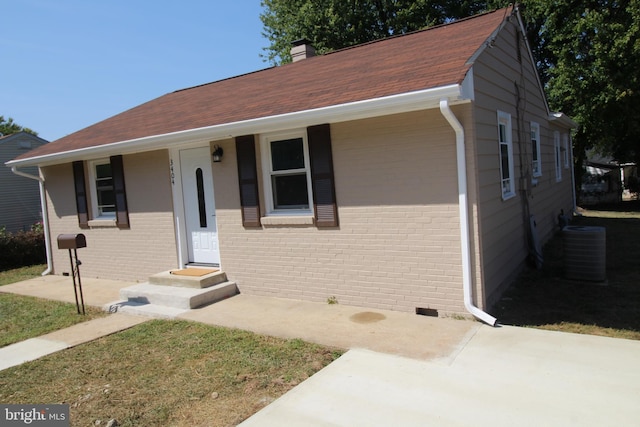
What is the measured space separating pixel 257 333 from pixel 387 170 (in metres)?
2.66

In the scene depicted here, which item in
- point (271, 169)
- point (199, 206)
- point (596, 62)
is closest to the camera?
point (271, 169)

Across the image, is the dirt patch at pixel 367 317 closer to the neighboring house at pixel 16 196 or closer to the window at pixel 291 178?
the window at pixel 291 178

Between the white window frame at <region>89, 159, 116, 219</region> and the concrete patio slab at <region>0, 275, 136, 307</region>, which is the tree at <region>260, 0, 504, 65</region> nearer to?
the white window frame at <region>89, 159, 116, 219</region>

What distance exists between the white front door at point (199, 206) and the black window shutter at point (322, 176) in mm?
2256

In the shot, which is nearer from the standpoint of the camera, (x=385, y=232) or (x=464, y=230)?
(x=464, y=230)

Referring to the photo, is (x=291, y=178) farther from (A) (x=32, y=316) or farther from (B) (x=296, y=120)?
(A) (x=32, y=316)

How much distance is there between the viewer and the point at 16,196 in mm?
17953

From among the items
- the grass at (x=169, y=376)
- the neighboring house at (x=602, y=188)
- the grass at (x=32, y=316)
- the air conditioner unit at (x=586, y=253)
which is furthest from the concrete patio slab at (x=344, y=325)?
the neighboring house at (x=602, y=188)

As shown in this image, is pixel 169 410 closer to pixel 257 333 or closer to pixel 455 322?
pixel 257 333

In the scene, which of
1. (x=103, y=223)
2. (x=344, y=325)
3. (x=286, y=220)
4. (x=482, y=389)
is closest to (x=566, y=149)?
(x=286, y=220)

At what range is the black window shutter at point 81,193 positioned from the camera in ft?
32.4

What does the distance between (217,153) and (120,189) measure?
2.78 m

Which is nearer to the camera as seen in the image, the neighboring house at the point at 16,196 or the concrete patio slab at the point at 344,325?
the concrete patio slab at the point at 344,325

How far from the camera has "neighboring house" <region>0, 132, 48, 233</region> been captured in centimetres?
1761
